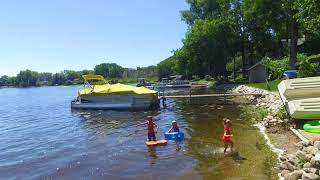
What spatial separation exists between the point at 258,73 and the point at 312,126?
49.6m

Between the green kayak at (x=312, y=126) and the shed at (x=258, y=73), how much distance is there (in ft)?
155

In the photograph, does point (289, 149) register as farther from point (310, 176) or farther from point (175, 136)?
point (175, 136)

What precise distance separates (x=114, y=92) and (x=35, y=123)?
9420 mm

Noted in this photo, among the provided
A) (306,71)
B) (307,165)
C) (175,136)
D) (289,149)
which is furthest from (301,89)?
(306,71)

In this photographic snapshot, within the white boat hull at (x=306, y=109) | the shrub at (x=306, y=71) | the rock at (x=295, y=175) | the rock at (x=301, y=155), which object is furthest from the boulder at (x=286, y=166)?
the shrub at (x=306, y=71)

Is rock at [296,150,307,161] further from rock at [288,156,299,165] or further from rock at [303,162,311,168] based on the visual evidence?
rock at [303,162,311,168]

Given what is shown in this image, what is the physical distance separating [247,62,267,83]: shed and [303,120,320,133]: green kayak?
155 feet

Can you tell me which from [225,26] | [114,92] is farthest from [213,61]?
[114,92]

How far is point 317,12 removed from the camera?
103ft

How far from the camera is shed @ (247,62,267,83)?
66.7m

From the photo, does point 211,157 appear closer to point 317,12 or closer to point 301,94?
point 301,94

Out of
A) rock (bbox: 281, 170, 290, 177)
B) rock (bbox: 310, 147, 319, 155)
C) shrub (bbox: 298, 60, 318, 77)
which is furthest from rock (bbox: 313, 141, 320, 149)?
shrub (bbox: 298, 60, 318, 77)

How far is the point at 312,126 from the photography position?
63.7 ft

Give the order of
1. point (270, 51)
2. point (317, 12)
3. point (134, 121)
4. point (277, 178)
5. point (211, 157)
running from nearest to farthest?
1. point (277, 178)
2. point (211, 157)
3. point (317, 12)
4. point (134, 121)
5. point (270, 51)
